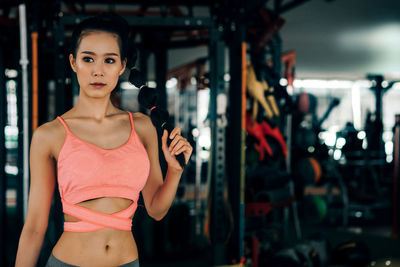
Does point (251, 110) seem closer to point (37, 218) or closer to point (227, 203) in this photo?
point (227, 203)

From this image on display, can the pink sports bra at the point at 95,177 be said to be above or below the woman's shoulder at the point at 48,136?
below

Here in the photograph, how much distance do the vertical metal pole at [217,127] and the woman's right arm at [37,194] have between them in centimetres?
145

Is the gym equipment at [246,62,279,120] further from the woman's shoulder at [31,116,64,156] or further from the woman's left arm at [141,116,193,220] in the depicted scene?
the woman's shoulder at [31,116,64,156]

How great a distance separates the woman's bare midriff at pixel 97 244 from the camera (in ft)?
2.43

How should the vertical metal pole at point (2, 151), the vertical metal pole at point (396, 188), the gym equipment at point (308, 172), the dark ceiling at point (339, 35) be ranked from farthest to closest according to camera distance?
1. the dark ceiling at point (339, 35)
2. the vertical metal pole at point (396, 188)
3. the gym equipment at point (308, 172)
4. the vertical metal pole at point (2, 151)

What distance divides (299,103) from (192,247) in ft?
6.04

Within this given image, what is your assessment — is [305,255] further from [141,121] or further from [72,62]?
[72,62]

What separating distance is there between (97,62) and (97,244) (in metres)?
0.36

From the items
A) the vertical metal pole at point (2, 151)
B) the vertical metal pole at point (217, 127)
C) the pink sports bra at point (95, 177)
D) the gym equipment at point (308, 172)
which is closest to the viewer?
the pink sports bra at point (95, 177)

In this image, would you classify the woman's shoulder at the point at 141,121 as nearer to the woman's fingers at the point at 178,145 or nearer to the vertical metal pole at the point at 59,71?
the woman's fingers at the point at 178,145

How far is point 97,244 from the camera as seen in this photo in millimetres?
748

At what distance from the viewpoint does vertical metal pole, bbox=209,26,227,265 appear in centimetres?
211

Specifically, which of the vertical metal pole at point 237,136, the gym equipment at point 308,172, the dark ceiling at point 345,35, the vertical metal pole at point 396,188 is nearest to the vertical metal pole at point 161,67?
the vertical metal pole at point 237,136

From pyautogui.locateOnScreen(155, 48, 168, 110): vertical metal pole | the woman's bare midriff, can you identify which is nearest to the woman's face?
the woman's bare midriff
